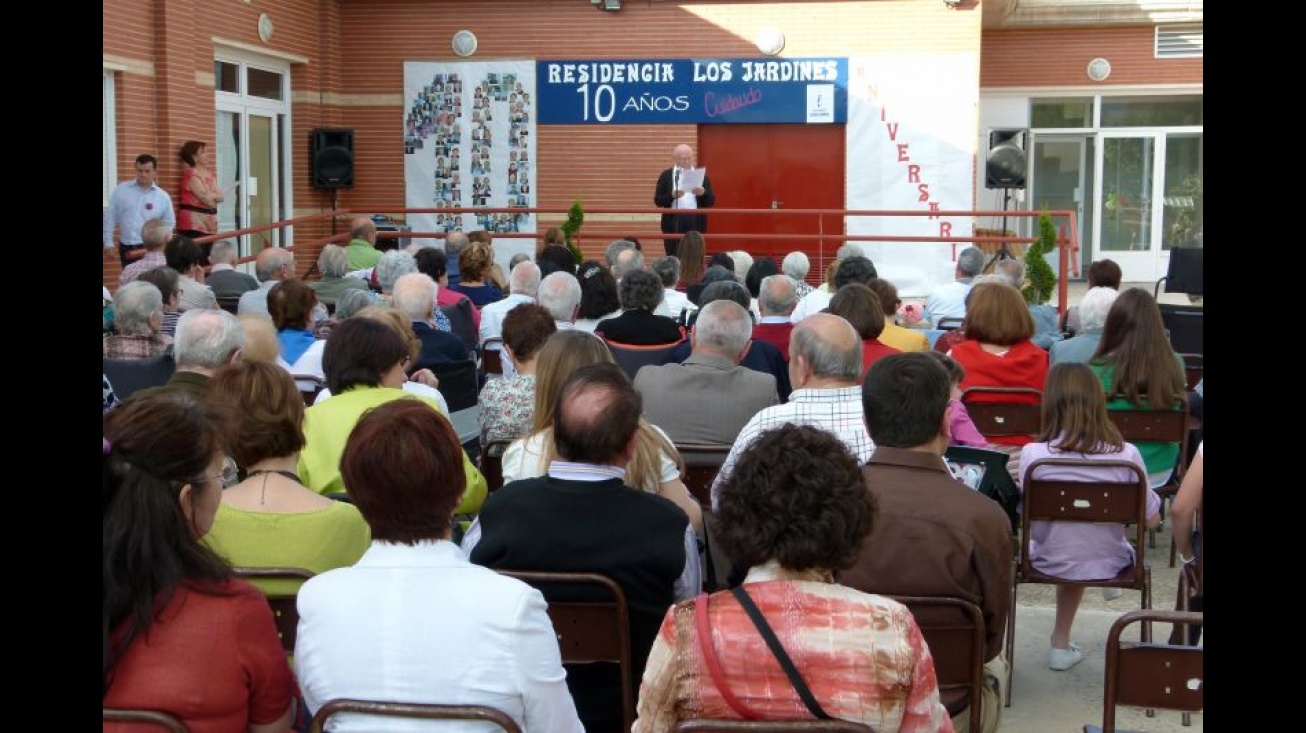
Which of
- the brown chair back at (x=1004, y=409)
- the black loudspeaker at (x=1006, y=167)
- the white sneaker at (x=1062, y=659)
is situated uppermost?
the black loudspeaker at (x=1006, y=167)

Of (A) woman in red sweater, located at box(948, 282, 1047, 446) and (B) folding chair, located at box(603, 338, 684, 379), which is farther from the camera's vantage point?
(B) folding chair, located at box(603, 338, 684, 379)

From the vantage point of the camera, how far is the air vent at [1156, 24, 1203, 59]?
19.7 meters

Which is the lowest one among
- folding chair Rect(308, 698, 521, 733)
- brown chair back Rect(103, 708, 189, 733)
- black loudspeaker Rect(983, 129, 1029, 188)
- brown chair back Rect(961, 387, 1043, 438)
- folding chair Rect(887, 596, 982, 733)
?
folding chair Rect(887, 596, 982, 733)

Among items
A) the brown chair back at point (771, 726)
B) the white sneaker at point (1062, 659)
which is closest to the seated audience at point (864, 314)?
the white sneaker at point (1062, 659)

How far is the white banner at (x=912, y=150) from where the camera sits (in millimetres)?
16969

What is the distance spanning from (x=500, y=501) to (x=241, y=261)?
942 cm

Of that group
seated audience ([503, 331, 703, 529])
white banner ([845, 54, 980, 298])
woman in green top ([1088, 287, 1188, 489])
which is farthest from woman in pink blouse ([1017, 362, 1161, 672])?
white banner ([845, 54, 980, 298])

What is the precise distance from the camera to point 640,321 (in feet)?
22.2

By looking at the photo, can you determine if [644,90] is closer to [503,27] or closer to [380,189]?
[503,27]

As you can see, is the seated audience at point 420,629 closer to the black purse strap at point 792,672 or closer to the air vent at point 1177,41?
the black purse strap at point 792,672

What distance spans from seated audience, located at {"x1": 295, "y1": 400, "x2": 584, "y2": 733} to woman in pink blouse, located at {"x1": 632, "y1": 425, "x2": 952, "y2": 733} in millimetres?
208

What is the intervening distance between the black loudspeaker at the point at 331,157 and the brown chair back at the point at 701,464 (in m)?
13.0

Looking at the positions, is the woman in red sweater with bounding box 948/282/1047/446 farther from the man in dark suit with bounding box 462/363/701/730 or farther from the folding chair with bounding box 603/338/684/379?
the man in dark suit with bounding box 462/363/701/730
